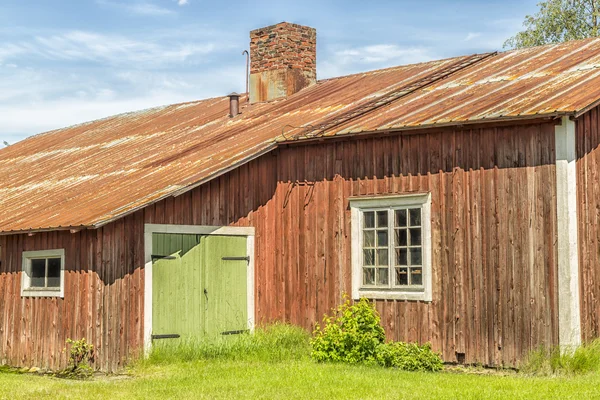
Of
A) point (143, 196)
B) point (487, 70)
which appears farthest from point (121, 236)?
point (487, 70)

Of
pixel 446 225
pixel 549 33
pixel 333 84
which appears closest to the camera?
pixel 446 225

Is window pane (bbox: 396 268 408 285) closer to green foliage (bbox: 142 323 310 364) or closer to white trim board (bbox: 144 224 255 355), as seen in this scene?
green foliage (bbox: 142 323 310 364)

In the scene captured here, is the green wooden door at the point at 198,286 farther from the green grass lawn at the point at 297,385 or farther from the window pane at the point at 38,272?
the window pane at the point at 38,272

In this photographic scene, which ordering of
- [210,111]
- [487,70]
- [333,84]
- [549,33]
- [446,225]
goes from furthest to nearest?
[549,33], [210,111], [333,84], [487,70], [446,225]

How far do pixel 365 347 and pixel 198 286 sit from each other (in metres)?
3.01

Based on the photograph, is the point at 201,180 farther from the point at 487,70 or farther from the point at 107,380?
the point at 487,70

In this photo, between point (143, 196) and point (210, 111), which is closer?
point (143, 196)

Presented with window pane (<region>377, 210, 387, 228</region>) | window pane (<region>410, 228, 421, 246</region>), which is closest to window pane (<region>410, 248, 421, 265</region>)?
window pane (<region>410, 228, 421, 246</region>)

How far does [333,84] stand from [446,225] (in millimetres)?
7698

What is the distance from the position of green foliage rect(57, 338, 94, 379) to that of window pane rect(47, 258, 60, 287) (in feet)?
4.10

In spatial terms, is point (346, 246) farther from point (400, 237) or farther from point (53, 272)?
point (53, 272)

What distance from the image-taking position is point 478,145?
1362 cm

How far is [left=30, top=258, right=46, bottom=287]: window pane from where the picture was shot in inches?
609

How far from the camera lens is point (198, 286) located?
49.5 feet
